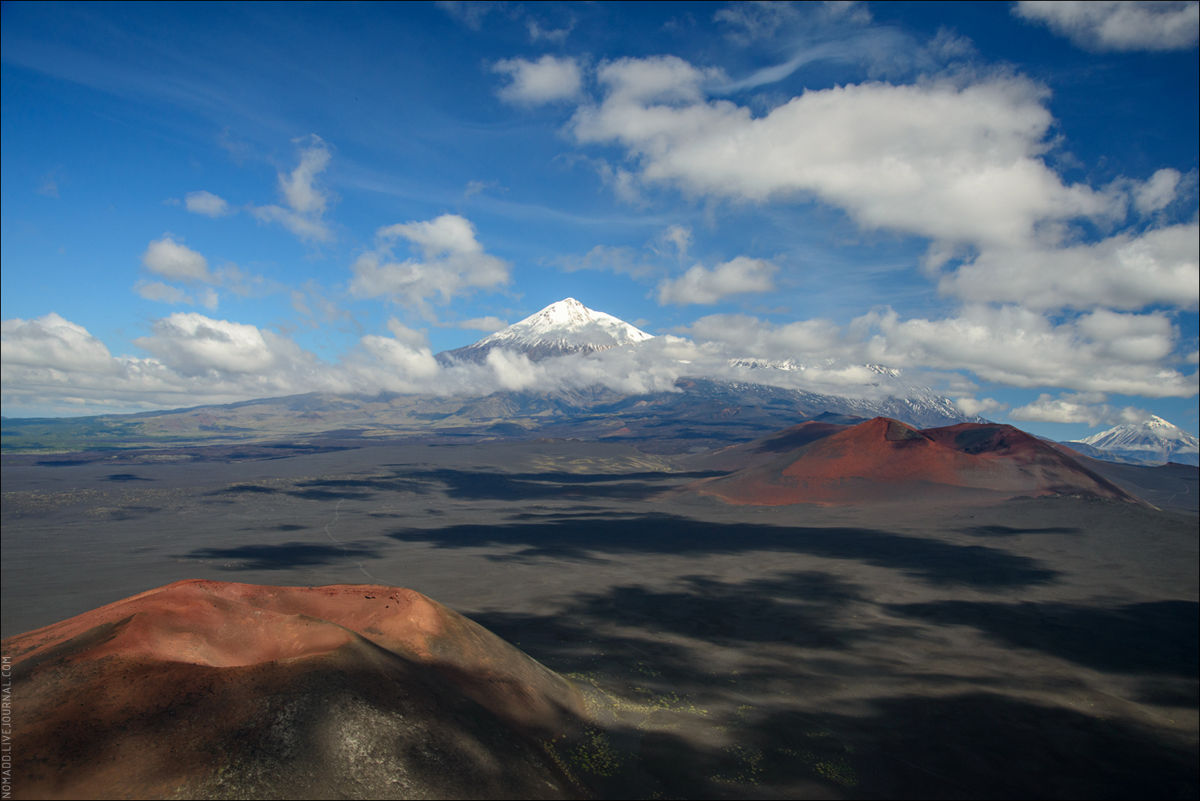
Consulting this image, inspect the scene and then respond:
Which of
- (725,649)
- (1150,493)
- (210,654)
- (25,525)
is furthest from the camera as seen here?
(1150,493)

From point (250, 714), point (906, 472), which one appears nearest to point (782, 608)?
point (250, 714)

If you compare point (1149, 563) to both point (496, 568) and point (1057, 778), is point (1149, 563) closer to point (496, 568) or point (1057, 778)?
point (1057, 778)

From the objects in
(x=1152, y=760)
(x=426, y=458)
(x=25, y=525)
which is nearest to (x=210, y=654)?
(x=1152, y=760)

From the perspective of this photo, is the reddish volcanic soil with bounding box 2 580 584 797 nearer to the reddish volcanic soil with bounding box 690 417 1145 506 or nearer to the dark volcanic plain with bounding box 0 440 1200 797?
the dark volcanic plain with bounding box 0 440 1200 797

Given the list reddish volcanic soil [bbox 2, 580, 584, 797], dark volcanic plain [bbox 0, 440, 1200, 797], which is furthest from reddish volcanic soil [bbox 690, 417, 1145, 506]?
reddish volcanic soil [bbox 2, 580, 584, 797]

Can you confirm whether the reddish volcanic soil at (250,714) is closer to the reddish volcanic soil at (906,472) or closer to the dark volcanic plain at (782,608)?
the dark volcanic plain at (782,608)

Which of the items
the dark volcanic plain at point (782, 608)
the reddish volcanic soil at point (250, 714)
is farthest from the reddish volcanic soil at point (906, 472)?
the reddish volcanic soil at point (250, 714)
